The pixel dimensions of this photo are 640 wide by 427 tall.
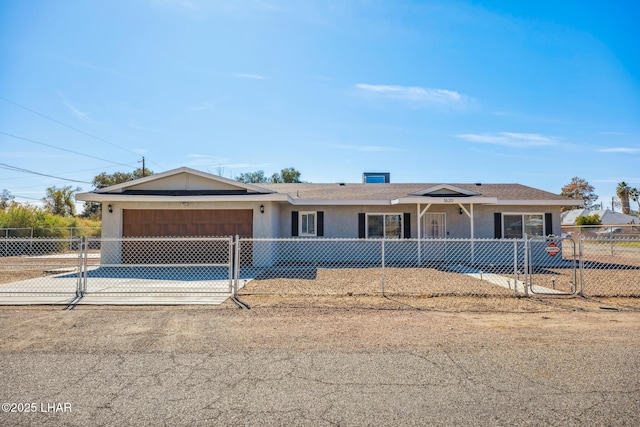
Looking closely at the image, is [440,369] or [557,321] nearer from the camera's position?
[440,369]

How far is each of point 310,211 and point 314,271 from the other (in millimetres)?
4051

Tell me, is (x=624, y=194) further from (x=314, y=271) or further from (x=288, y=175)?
(x=314, y=271)

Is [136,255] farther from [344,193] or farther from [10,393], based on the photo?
[10,393]

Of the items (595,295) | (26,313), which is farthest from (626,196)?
(26,313)

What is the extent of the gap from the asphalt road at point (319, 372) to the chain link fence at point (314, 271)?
7.96 ft

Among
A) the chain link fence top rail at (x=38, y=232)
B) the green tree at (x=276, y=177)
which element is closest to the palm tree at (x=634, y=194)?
the green tree at (x=276, y=177)

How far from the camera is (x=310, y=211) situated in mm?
16859

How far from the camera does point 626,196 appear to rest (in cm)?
6284

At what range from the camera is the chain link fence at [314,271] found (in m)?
8.84

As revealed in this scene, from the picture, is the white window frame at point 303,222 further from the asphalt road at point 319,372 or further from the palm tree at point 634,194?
the palm tree at point 634,194

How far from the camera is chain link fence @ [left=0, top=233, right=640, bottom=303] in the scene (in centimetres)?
884

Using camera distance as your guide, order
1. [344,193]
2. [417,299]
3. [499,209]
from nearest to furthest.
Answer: [417,299]
[499,209]
[344,193]

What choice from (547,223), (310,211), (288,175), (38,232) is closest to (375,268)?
(310,211)

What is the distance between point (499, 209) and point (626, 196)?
61.8 meters
